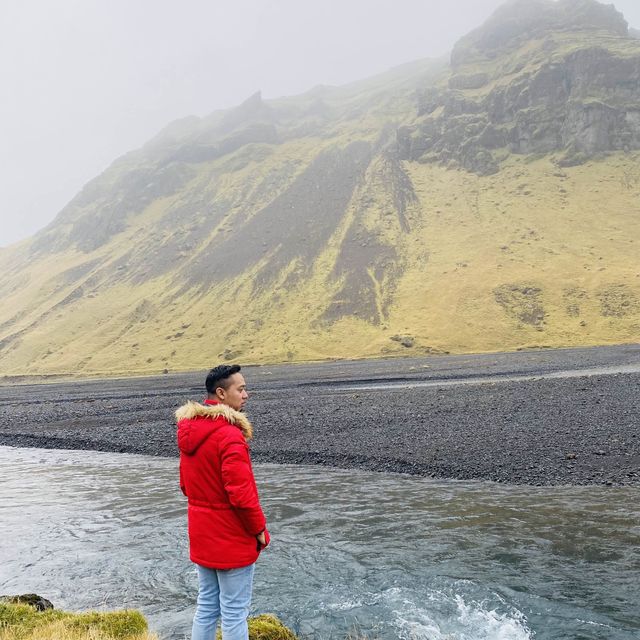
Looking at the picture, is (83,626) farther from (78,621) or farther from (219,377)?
(219,377)

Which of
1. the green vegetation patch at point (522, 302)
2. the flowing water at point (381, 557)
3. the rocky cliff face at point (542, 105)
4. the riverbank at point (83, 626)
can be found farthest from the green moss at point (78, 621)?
the rocky cliff face at point (542, 105)

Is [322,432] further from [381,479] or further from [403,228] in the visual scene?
[403,228]

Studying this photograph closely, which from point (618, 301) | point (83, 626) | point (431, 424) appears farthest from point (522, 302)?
point (83, 626)

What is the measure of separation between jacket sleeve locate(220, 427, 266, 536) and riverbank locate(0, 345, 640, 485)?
11.9 metres

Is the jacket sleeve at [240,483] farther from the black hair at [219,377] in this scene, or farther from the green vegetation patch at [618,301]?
the green vegetation patch at [618,301]

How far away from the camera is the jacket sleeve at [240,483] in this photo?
486 cm

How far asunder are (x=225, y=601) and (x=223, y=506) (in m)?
0.98

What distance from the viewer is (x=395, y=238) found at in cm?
10681

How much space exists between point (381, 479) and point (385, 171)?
400 feet

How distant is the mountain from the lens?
83.9m

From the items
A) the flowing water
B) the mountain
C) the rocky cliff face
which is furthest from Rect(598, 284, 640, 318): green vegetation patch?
the flowing water

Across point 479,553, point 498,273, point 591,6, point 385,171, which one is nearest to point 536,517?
point 479,553

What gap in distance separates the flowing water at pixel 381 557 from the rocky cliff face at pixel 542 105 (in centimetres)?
12017

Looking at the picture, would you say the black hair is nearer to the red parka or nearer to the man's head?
the man's head
